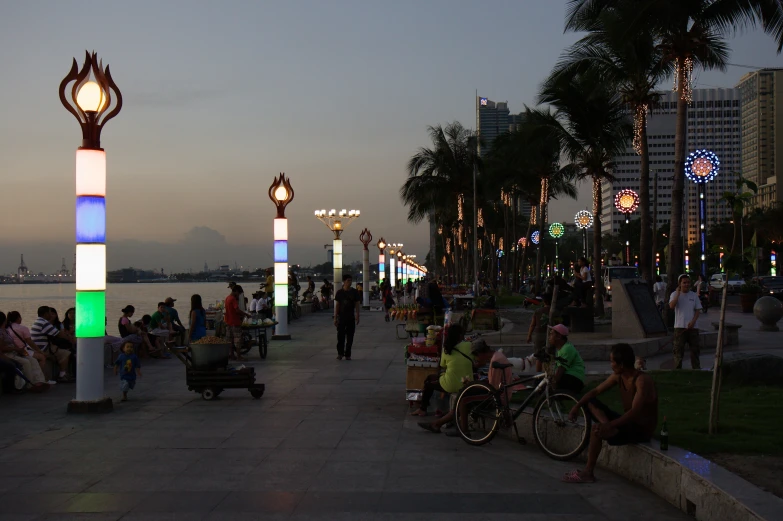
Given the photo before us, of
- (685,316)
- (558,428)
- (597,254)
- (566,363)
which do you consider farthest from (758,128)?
(558,428)

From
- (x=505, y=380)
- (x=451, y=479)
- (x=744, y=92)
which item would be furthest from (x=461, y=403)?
(x=744, y=92)

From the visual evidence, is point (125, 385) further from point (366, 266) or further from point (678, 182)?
point (366, 266)

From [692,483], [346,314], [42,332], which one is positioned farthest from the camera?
[346,314]

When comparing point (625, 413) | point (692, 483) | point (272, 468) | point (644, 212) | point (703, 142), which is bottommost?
point (272, 468)

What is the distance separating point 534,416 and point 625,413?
139 cm

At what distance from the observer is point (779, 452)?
7.21 meters

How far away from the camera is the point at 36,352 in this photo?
545 inches

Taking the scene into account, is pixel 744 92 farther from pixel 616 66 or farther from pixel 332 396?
pixel 332 396

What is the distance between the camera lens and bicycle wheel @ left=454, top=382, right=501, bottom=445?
8.88m

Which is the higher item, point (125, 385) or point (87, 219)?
point (87, 219)

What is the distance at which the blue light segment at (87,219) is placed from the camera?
11.6 metres

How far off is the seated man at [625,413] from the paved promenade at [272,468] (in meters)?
0.30

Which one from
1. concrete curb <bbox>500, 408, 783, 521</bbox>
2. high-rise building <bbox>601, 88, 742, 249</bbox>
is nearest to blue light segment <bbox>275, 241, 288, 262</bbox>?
concrete curb <bbox>500, 408, 783, 521</bbox>

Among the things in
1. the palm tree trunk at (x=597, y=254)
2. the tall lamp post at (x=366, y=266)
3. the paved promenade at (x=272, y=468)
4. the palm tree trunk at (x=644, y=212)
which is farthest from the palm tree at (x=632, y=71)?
the tall lamp post at (x=366, y=266)
